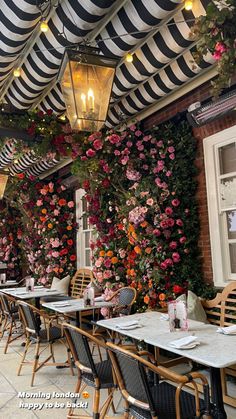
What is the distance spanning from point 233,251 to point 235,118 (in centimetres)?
155

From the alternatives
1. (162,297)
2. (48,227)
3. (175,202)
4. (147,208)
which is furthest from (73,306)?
(48,227)

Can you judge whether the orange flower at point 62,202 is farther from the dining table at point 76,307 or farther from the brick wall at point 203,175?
the brick wall at point 203,175

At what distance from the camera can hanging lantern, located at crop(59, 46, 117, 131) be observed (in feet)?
9.54

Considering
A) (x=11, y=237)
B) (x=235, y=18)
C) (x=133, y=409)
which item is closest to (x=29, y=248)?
(x=11, y=237)

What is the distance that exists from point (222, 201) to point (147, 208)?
38.4 inches

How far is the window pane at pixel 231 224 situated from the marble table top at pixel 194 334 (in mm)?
1417

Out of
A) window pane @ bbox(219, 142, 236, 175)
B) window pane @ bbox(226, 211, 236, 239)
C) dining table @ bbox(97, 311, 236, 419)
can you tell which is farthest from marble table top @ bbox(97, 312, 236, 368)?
window pane @ bbox(219, 142, 236, 175)

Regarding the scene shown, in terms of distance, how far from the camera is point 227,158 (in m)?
4.32

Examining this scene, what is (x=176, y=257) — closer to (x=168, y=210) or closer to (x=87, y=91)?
(x=168, y=210)

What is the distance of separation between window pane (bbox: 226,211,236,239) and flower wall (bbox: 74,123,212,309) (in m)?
0.42

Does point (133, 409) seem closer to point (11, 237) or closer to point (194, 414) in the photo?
point (194, 414)

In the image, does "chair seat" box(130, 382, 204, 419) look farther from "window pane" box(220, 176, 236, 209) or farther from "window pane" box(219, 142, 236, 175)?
"window pane" box(219, 142, 236, 175)

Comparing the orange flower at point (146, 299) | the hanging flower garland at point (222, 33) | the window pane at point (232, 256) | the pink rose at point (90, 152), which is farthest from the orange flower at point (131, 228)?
the hanging flower garland at point (222, 33)

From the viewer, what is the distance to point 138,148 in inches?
202
